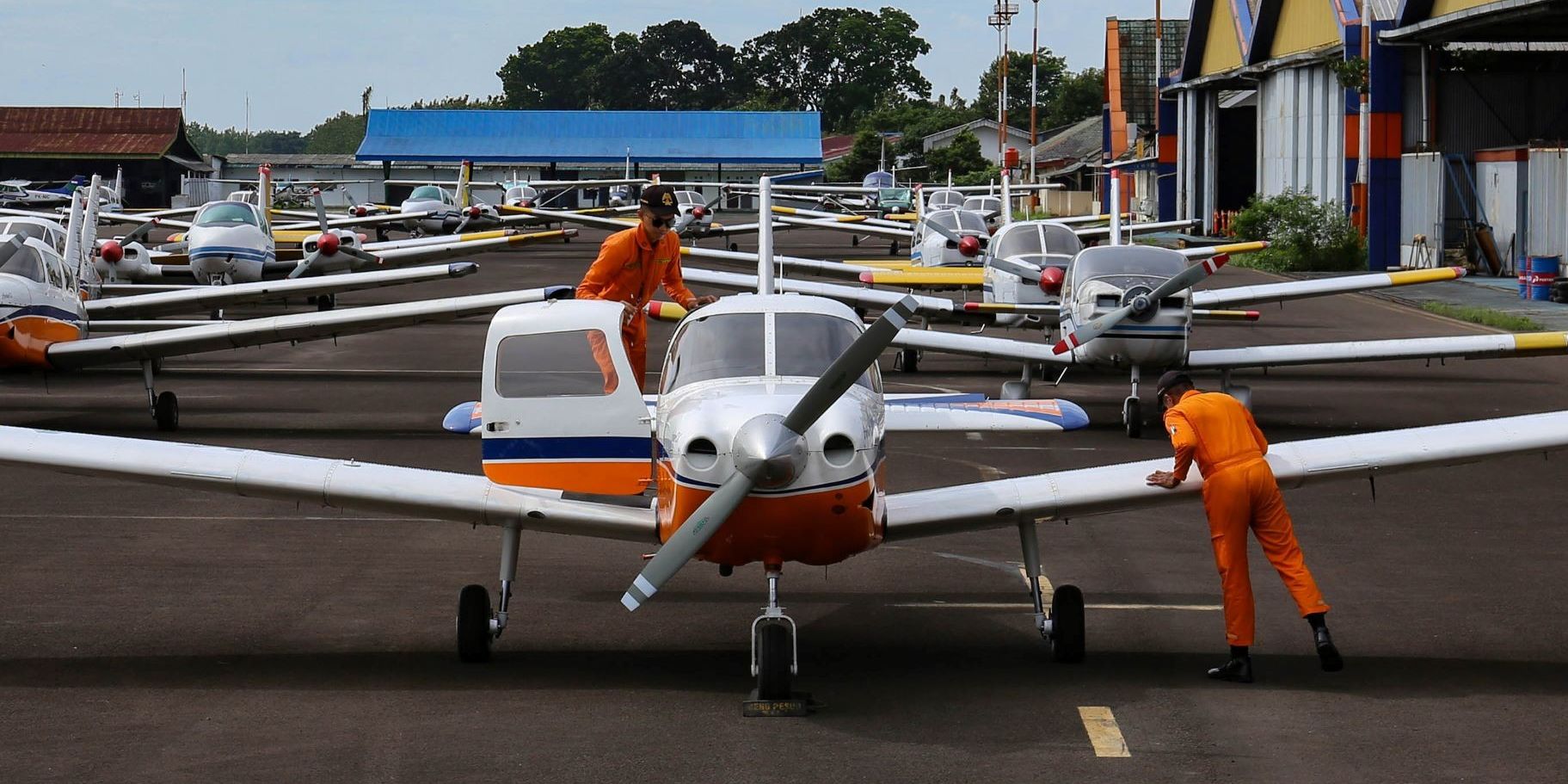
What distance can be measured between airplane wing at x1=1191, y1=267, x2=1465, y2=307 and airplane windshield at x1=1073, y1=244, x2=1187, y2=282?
220 cm

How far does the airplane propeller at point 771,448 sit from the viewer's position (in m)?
7.59

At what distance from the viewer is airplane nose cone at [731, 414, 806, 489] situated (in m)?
7.56

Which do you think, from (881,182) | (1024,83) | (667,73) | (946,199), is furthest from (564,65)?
(946,199)

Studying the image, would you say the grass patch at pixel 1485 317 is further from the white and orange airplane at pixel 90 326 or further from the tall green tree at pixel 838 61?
the tall green tree at pixel 838 61

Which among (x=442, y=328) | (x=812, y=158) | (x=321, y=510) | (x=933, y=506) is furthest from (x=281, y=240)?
(x=812, y=158)

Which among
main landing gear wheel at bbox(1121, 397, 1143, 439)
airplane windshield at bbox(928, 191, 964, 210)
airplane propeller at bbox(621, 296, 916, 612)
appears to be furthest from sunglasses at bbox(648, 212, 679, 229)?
airplane windshield at bbox(928, 191, 964, 210)

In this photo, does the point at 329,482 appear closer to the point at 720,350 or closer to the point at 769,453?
the point at 720,350

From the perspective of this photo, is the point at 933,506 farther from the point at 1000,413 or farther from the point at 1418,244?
the point at 1418,244

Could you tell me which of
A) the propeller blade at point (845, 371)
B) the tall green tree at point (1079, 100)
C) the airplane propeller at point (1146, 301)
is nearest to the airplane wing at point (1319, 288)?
the airplane propeller at point (1146, 301)

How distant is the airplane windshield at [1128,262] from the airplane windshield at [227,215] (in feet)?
61.9

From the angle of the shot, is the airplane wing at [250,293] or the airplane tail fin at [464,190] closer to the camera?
the airplane wing at [250,293]

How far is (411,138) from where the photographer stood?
400 ft

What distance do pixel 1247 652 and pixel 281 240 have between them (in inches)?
1545

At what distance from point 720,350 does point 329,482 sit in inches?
82.7
